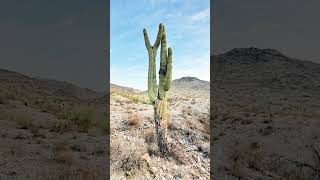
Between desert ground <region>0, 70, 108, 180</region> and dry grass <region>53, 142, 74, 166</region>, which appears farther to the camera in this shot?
dry grass <region>53, 142, 74, 166</region>

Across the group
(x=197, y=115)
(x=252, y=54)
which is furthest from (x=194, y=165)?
(x=252, y=54)

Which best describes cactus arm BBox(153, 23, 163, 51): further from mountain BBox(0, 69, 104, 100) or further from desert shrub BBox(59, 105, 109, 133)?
mountain BBox(0, 69, 104, 100)

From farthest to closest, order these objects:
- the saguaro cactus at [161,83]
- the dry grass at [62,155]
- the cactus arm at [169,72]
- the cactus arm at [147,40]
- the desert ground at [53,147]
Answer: the cactus arm at [147,40] < the saguaro cactus at [161,83] < the cactus arm at [169,72] < the dry grass at [62,155] < the desert ground at [53,147]

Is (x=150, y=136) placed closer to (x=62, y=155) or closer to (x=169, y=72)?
(x=169, y=72)

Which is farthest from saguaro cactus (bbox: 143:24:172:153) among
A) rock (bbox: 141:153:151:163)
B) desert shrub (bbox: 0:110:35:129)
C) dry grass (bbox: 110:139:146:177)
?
desert shrub (bbox: 0:110:35:129)

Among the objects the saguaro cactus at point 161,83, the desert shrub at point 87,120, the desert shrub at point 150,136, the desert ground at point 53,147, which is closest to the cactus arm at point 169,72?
the saguaro cactus at point 161,83

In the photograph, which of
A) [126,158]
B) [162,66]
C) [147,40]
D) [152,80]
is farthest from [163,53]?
[126,158]

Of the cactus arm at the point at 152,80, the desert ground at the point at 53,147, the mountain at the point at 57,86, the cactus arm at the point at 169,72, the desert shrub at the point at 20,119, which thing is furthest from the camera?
the mountain at the point at 57,86

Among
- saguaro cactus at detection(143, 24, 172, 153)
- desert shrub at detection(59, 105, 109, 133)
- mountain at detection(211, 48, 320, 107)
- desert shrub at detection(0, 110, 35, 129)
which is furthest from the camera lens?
mountain at detection(211, 48, 320, 107)

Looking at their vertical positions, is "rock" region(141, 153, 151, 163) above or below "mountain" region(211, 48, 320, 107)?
below

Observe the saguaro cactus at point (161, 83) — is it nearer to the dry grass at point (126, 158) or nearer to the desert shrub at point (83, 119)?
the dry grass at point (126, 158)

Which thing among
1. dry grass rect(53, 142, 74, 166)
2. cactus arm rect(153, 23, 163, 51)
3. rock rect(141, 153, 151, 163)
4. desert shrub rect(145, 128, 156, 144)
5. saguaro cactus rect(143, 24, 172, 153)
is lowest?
rock rect(141, 153, 151, 163)

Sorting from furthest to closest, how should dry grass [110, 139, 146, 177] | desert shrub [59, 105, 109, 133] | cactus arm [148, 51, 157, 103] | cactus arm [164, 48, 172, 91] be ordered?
1. desert shrub [59, 105, 109, 133]
2. cactus arm [148, 51, 157, 103]
3. cactus arm [164, 48, 172, 91]
4. dry grass [110, 139, 146, 177]

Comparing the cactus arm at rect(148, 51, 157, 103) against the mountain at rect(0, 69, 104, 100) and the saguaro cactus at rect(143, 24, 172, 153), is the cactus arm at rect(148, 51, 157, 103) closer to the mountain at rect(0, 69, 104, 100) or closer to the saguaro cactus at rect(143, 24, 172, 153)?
the saguaro cactus at rect(143, 24, 172, 153)
